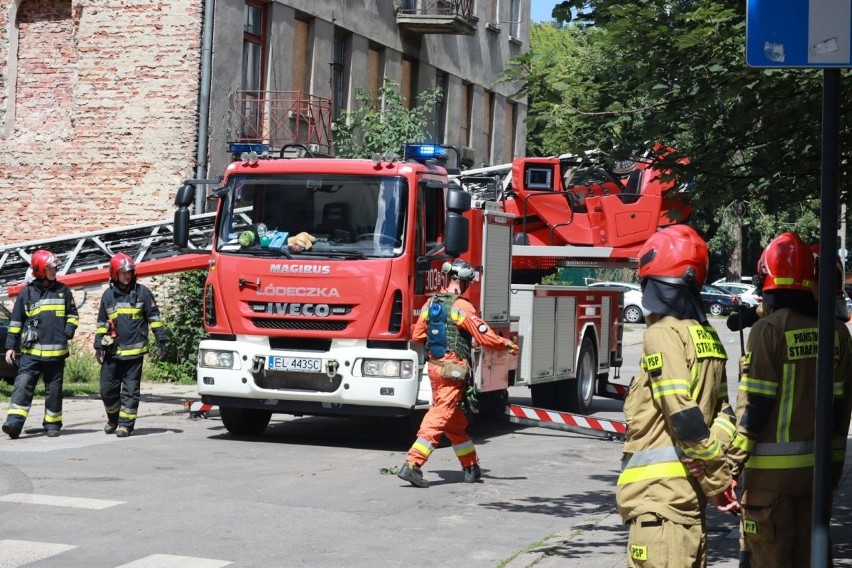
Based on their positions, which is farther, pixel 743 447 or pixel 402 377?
pixel 402 377

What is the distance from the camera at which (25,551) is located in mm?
7977

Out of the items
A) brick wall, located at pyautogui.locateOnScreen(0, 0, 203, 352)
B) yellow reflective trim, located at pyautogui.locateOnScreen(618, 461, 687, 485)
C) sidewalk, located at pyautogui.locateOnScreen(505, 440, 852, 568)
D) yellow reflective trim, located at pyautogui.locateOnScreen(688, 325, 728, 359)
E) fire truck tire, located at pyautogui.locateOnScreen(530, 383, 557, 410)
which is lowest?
sidewalk, located at pyautogui.locateOnScreen(505, 440, 852, 568)

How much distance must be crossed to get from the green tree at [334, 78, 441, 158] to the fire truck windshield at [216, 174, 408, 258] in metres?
11.9

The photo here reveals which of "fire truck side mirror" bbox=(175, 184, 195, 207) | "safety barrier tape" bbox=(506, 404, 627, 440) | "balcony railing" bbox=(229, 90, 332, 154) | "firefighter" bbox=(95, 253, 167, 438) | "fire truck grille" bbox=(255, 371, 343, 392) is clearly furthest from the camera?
"balcony railing" bbox=(229, 90, 332, 154)

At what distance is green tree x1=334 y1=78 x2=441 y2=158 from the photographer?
2627 cm

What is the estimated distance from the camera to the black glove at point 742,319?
20.7 ft

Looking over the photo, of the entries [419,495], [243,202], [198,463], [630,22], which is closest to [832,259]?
[630,22]

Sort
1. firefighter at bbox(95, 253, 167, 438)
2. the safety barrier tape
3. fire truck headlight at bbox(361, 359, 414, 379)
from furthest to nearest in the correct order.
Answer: the safety barrier tape → firefighter at bbox(95, 253, 167, 438) → fire truck headlight at bbox(361, 359, 414, 379)

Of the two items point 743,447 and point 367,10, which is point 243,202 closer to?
point 743,447

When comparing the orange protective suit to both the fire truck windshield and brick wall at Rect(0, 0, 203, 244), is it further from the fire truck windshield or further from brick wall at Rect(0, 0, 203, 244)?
brick wall at Rect(0, 0, 203, 244)

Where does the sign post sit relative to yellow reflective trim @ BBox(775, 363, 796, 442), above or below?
above

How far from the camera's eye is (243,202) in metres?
13.9

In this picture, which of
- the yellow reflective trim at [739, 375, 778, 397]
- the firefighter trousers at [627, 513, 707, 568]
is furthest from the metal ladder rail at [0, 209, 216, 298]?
the firefighter trousers at [627, 513, 707, 568]

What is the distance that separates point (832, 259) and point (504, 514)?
5832 mm
